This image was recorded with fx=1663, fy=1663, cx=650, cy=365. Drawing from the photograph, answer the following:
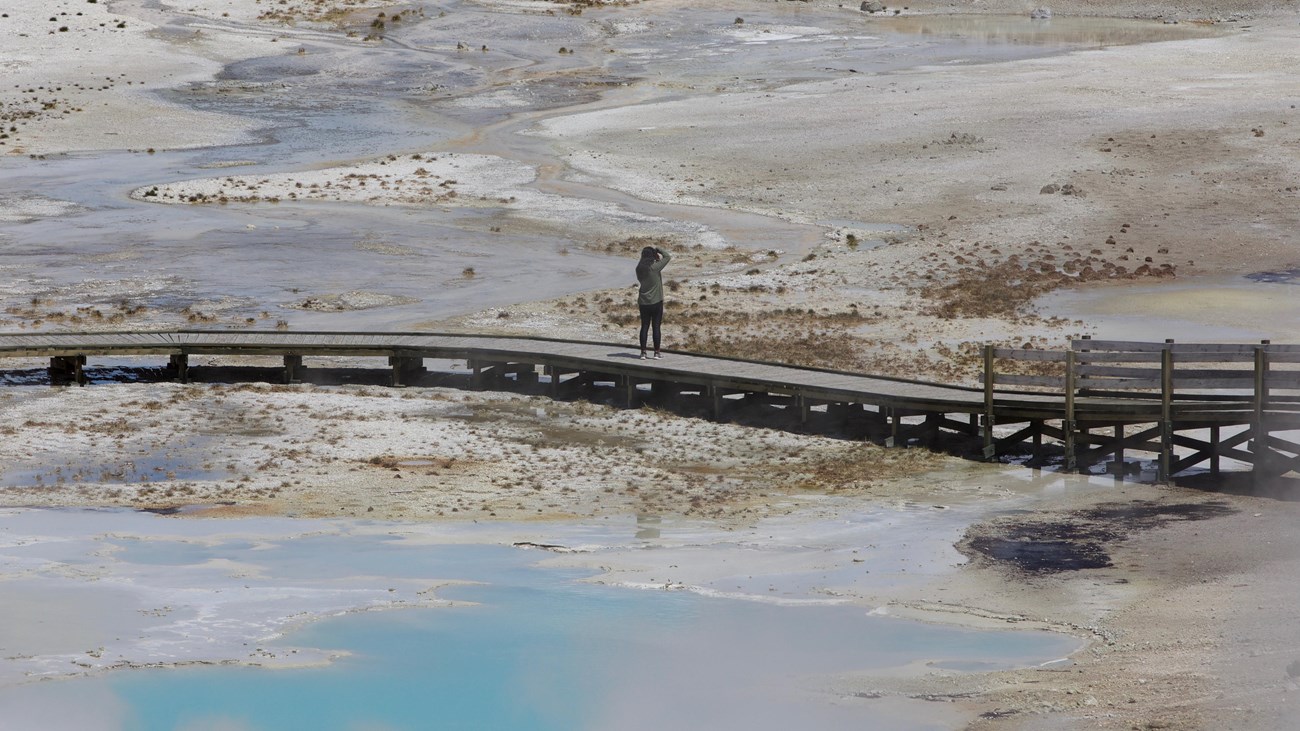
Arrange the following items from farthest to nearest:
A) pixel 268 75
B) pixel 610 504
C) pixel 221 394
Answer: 1. pixel 268 75
2. pixel 221 394
3. pixel 610 504

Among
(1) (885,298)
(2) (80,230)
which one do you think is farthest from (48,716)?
(2) (80,230)

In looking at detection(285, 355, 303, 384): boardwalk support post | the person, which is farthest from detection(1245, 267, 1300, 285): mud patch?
detection(285, 355, 303, 384): boardwalk support post

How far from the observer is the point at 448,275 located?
35.1 metres

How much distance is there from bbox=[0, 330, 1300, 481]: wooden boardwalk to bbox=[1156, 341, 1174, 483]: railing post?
0.02 meters

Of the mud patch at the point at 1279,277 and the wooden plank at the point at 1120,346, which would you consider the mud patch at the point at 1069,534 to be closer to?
the wooden plank at the point at 1120,346

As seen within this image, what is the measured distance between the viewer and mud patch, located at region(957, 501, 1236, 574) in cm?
1609

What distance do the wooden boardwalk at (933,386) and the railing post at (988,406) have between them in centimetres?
2

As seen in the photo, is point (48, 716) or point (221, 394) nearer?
point (48, 716)

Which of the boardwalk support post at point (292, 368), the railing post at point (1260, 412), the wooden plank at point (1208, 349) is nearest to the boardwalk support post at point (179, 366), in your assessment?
the boardwalk support post at point (292, 368)

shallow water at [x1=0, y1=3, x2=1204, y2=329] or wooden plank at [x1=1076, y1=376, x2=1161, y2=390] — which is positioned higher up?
shallow water at [x1=0, y1=3, x2=1204, y2=329]

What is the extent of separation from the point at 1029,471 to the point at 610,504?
5.37 metres

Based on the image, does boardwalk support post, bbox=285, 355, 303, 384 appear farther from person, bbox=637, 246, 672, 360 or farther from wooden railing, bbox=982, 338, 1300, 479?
wooden railing, bbox=982, 338, 1300, 479

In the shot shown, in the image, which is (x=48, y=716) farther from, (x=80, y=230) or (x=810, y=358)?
(x=80, y=230)

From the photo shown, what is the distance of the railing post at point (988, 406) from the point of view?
20.6 metres
